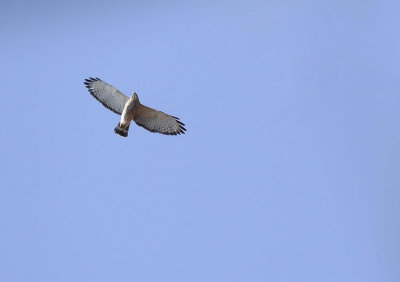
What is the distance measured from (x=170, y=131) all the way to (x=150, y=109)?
788 millimetres

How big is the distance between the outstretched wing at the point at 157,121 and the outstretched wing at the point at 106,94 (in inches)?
15.4

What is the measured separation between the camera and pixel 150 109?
12.1 meters

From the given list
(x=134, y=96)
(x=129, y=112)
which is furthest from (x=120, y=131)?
(x=134, y=96)

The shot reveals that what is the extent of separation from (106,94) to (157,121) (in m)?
1.11

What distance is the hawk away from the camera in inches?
472

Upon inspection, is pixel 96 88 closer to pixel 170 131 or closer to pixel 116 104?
pixel 116 104

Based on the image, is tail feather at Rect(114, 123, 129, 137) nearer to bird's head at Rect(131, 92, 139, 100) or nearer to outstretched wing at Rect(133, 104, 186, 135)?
outstretched wing at Rect(133, 104, 186, 135)

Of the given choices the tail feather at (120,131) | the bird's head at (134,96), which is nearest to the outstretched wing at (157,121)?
the bird's head at (134,96)

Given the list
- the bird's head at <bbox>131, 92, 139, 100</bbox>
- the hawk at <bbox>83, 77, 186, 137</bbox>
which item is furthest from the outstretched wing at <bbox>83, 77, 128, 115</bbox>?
the bird's head at <bbox>131, 92, 139, 100</bbox>

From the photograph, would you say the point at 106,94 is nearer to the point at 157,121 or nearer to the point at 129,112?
the point at 129,112

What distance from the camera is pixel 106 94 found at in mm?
12367

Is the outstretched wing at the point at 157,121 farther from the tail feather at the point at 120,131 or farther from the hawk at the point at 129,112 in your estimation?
the tail feather at the point at 120,131

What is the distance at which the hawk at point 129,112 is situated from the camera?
12.0 m

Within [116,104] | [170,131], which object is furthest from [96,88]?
[170,131]
